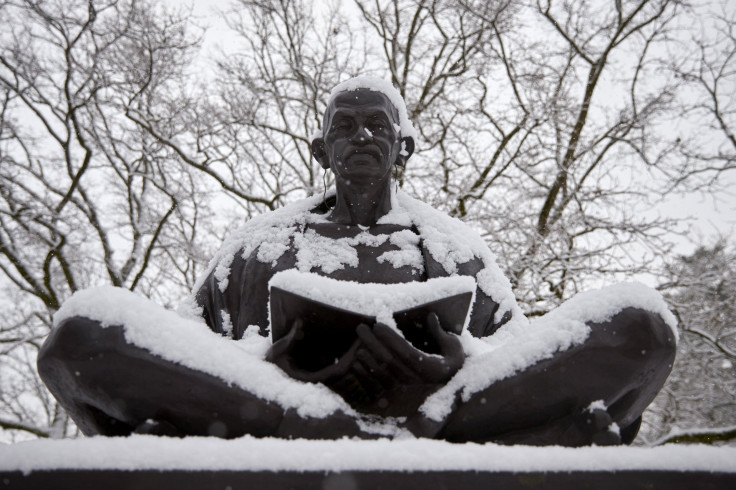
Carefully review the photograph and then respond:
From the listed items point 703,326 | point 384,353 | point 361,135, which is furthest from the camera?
point 703,326

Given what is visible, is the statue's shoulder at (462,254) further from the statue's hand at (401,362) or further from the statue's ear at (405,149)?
the statue's hand at (401,362)

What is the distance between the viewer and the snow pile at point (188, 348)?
1.52 metres

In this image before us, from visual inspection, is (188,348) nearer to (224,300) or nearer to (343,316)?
(343,316)

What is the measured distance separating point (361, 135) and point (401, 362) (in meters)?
1.18

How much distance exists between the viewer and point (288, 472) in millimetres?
1128

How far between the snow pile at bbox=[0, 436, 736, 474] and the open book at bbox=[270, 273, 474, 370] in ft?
1.50

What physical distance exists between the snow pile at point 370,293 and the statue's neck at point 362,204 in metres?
1.08

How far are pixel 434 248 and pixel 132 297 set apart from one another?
4.29ft

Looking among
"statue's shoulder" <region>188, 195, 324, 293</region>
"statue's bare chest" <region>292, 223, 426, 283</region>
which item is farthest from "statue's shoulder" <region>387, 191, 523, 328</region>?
"statue's shoulder" <region>188, 195, 324, 293</region>

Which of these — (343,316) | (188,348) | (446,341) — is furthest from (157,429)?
(446,341)

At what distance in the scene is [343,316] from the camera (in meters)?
1.66

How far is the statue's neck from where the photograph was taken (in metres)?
2.75

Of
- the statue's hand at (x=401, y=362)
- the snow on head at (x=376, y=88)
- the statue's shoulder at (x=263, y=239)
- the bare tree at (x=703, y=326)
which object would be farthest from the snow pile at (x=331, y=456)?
the bare tree at (x=703, y=326)

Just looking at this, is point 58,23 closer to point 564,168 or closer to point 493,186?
point 493,186
